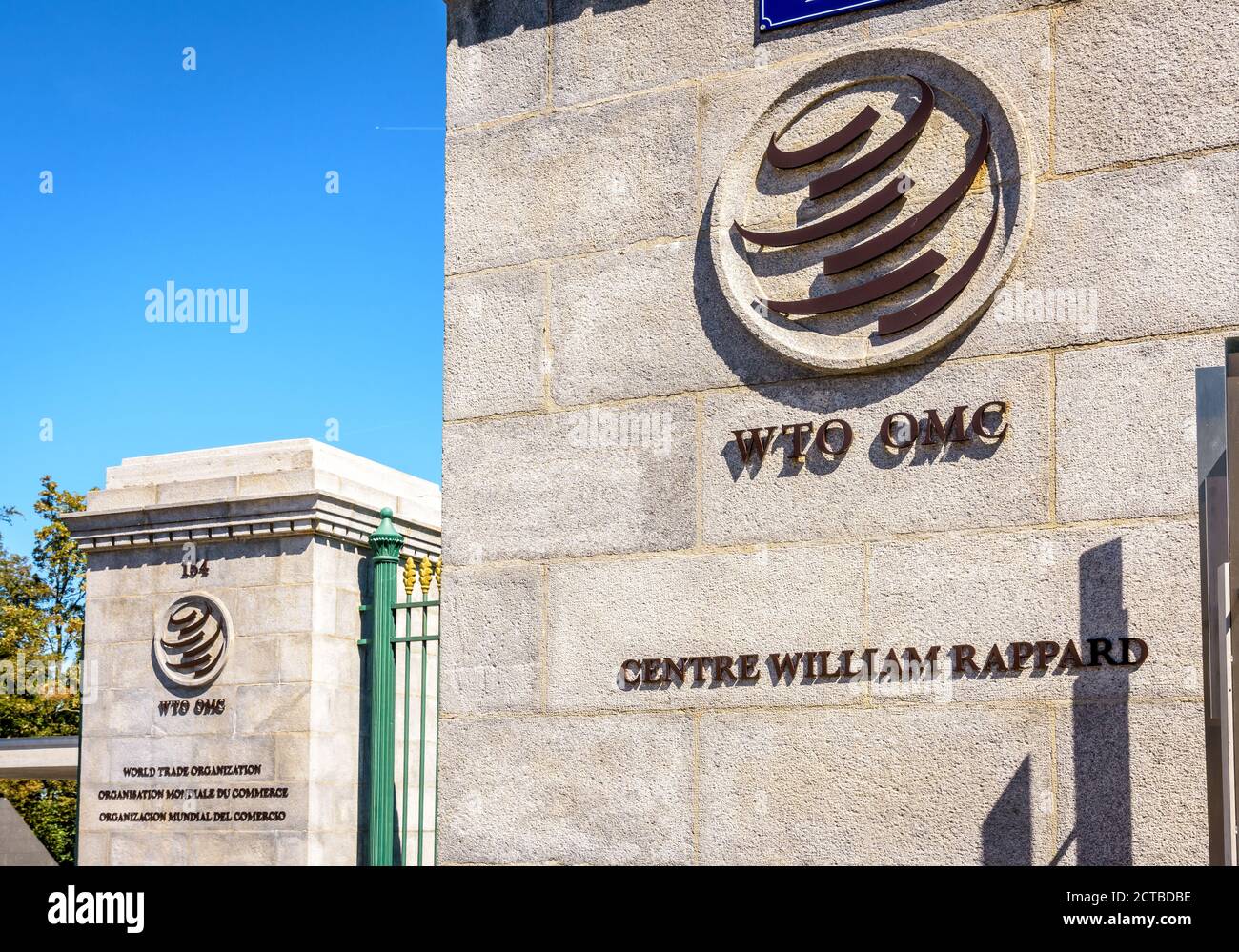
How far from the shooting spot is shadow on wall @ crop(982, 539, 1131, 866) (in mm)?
4910

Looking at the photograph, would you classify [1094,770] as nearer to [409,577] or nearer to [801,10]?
[801,10]

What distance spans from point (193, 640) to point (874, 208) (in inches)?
389

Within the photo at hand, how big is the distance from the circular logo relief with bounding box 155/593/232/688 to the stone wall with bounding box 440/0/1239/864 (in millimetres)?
7855

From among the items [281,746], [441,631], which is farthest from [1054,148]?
[281,746]

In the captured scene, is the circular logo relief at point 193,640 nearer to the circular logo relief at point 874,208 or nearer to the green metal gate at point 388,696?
the green metal gate at point 388,696

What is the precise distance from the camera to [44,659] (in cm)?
2945

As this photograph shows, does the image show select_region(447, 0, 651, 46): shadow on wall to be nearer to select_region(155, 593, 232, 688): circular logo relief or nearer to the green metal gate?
the green metal gate

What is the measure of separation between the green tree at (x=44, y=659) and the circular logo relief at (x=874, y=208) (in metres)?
22.7

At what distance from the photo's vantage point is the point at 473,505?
20.8 ft

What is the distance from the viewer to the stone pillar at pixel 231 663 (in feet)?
42.8

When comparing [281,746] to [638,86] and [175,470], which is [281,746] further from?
[638,86]

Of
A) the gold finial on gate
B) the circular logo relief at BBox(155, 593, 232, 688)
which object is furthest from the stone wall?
the circular logo relief at BBox(155, 593, 232, 688)
